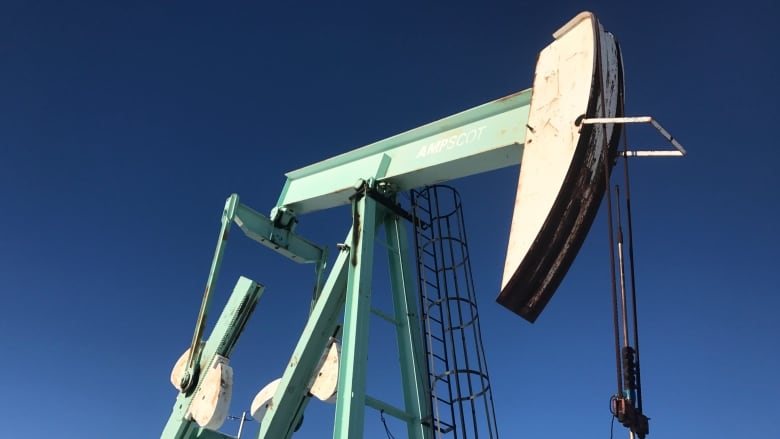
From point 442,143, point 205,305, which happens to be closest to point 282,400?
point 205,305

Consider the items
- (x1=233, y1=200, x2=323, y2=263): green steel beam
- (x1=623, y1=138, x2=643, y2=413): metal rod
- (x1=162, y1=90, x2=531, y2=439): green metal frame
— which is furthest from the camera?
(x1=233, y1=200, x2=323, y2=263): green steel beam

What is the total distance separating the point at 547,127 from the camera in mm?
4141

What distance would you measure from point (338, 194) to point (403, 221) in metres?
0.71

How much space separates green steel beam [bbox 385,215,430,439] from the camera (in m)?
5.18

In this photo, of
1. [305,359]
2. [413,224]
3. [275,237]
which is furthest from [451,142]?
[275,237]

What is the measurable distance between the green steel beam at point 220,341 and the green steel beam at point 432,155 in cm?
103

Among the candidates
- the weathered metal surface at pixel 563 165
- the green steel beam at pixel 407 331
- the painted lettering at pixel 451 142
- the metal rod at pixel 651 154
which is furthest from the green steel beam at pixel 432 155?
the metal rod at pixel 651 154

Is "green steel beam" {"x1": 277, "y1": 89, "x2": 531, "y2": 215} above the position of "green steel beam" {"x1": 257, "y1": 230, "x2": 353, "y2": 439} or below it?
above

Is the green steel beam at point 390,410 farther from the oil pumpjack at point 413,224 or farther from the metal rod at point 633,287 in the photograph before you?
the metal rod at point 633,287

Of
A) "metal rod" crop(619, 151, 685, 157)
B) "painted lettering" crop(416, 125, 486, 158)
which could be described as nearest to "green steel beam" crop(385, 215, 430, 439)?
"painted lettering" crop(416, 125, 486, 158)

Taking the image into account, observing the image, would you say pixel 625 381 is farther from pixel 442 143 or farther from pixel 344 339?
pixel 442 143

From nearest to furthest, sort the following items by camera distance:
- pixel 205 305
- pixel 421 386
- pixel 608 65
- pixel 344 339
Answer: pixel 608 65 < pixel 344 339 < pixel 421 386 < pixel 205 305

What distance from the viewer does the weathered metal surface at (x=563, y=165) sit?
12.2ft

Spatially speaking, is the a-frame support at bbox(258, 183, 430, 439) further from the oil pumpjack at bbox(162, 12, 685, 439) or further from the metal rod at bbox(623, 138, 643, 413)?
the metal rod at bbox(623, 138, 643, 413)
